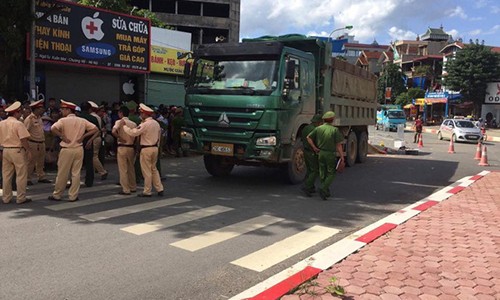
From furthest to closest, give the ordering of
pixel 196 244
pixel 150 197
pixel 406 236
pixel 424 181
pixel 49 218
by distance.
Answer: pixel 424 181 < pixel 150 197 < pixel 49 218 < pixel 406 236 < pixel 196 244

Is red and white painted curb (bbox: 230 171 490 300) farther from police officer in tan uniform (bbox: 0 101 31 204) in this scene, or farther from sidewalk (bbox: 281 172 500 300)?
police officer in tan uniform (bbox: 0 101 31 204)

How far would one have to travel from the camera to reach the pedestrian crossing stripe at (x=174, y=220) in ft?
19.2

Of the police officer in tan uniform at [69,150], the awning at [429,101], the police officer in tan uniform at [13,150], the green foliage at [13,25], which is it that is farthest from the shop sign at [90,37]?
the awning at [429,101]

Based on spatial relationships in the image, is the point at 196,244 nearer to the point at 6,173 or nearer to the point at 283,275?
the point at 283,275

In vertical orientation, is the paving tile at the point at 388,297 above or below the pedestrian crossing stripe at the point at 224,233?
above

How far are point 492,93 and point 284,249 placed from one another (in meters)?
50.2

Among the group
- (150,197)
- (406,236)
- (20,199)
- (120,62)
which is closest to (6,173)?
(20,199)

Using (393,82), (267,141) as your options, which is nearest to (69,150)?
(267,141)

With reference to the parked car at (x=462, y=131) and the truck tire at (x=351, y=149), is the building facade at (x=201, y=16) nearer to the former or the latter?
the parked car at (x=462, y=131)

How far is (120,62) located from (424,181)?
10.6 meters

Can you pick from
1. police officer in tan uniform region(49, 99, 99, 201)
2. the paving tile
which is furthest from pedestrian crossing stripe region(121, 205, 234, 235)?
the paving tile

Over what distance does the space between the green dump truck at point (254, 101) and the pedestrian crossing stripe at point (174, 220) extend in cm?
174

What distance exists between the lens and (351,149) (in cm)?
1351

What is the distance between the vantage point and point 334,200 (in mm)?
8391
